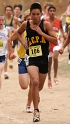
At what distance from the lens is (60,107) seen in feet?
35.6

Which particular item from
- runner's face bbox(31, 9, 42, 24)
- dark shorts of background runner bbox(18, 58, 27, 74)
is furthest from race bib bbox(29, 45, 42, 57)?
dark shorts of background runner bbox(18, 58, 27, 74)

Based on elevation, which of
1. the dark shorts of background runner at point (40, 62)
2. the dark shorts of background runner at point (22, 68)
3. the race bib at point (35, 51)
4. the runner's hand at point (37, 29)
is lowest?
the dark shorts of background runner at point (22, 68)

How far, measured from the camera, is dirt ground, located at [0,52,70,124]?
944 centimetres

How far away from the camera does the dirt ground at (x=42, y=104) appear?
9.44 meters

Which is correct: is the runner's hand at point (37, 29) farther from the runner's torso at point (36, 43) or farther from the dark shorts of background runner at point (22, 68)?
the dark shorts of background runner at point (22, 68)

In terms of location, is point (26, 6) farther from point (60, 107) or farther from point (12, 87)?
point (60, 107)

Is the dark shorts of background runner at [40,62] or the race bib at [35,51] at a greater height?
the race bib at [35,51]

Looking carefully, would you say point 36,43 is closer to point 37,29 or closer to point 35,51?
point 35,51

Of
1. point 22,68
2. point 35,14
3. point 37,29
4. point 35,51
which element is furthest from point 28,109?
point 35,14

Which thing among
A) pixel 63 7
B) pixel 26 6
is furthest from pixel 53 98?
pixel 63 7

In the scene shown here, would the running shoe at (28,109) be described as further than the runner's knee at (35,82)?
Yes

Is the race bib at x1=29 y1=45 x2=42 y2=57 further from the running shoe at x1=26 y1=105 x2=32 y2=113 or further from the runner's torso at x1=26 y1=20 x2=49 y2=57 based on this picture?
the running shoe at x1=26 y1=105 x2=32 y2=113

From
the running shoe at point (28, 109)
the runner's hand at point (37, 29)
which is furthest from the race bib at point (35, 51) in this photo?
the running shoe at point (28, 109)

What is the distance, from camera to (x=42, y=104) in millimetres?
11359
